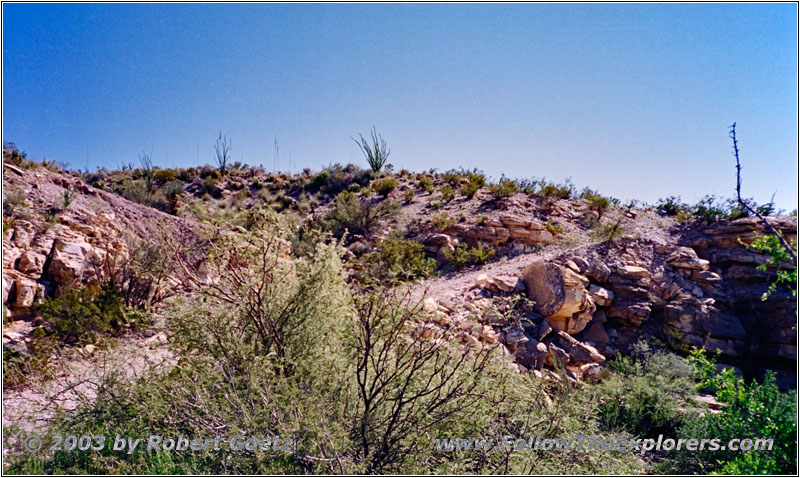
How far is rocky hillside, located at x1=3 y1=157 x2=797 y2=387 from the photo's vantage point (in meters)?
7.53

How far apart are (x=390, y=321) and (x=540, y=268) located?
6.14 meters

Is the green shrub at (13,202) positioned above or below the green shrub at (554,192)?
below

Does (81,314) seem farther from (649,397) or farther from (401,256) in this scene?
(649,397)

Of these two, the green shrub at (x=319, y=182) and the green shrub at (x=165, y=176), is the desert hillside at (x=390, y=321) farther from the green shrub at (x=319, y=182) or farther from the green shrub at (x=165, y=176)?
the green shrub at (x=165, y=176)

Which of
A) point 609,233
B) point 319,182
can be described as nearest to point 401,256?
point 609,233

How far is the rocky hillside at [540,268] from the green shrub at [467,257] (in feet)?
0.13

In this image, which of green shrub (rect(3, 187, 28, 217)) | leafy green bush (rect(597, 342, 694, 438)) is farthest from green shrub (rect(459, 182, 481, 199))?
green shrub (rect(3, 187, 28, 217))

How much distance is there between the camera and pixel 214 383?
4078 mm

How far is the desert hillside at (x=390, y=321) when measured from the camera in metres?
4.09

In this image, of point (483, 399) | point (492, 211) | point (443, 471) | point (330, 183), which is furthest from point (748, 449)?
point (330, 183)

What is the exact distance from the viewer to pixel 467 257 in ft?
40.7

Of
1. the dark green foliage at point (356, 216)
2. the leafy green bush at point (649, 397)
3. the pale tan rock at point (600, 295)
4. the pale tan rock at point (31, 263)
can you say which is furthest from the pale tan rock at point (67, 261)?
the pale tan rock at point (600, 295)

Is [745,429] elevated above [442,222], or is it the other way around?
[442,222]

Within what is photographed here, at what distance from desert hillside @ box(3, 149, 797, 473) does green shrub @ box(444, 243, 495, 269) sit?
0.06 meters
